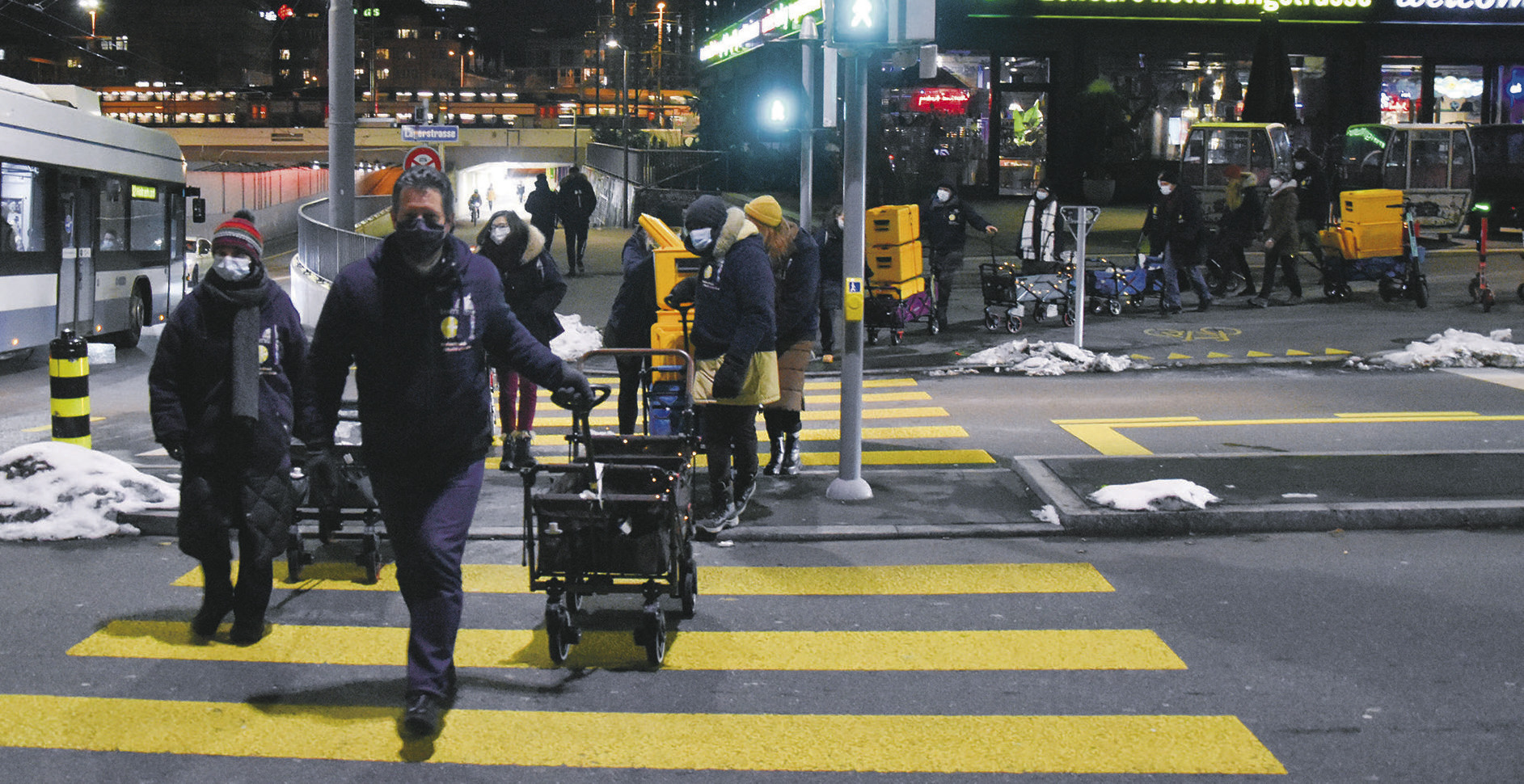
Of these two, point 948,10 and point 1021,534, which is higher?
point 948,10

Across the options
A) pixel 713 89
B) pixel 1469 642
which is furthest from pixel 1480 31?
pixel 1469 642

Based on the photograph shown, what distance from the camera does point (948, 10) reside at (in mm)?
33062

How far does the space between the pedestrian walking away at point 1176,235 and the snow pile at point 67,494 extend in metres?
13.7

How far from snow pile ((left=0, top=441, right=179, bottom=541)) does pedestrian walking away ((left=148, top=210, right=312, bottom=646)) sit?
2.23m

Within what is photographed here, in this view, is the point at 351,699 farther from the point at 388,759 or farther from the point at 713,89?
the point at 713,89

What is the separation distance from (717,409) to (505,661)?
7.94 feet

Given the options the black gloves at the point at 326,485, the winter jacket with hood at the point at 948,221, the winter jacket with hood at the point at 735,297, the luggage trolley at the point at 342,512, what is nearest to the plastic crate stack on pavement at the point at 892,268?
the winter jacket with hood at the point at 948,221

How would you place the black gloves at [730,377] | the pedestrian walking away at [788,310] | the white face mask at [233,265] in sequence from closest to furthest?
the white face mask at [233,265]
the black gloves at [730,377]
the pedestrian walking away at [788,310]

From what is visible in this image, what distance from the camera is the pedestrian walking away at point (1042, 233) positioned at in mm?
19453

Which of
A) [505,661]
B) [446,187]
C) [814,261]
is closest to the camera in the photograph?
[446,187]

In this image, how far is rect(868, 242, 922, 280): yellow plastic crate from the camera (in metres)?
16.8

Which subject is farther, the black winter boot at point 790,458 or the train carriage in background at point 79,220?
the train carriage in background at point 79,220

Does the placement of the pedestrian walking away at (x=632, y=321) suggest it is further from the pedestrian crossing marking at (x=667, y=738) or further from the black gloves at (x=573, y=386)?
the pedestrian crossing marking at (x=667, y=738)

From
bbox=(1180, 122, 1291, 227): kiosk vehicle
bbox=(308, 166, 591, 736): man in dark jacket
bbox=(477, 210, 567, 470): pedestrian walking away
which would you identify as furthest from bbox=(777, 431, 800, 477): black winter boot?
bbox=(1180, 122, 1291, 227): kiosk vehicle
